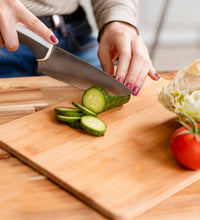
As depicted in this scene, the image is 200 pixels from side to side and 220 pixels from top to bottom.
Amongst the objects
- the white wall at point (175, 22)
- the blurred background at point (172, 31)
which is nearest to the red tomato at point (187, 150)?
the blurred background at point (172, 31)

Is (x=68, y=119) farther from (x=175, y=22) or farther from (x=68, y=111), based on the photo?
(x=175, y=22)

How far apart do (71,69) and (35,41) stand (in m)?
0.21

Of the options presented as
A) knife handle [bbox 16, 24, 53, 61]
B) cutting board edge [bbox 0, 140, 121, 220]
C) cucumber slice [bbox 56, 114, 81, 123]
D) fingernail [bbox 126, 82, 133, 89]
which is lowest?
cutting board edge [bbox 0, 140, 121, 220]

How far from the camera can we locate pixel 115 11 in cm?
188

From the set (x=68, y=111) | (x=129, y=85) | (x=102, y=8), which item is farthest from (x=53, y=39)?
(x=102, y=8)

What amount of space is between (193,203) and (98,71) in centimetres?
68

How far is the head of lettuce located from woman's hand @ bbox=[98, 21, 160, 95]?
0.19 meters

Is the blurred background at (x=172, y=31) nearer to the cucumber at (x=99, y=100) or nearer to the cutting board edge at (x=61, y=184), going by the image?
the cucumber at (x=99, y=100)

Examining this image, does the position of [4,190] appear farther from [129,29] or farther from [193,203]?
[129,29]

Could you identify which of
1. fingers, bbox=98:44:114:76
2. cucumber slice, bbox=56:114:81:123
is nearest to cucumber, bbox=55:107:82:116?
cucumber slice, bbox=56:114:81:123

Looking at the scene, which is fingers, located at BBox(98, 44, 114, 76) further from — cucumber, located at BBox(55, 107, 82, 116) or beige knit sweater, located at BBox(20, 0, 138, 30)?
cucumber, located at BBox(55, 107, 82, 116)

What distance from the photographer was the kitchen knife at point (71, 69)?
1.45 meters

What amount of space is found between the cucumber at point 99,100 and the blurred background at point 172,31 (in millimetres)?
3494

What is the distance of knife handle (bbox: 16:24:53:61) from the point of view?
1388 millimetres
